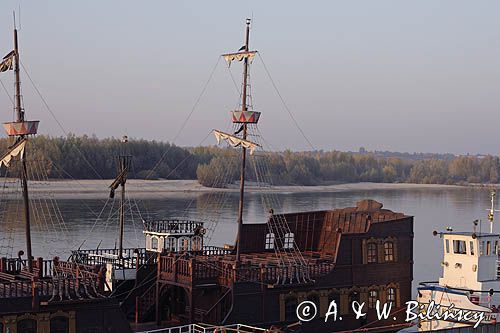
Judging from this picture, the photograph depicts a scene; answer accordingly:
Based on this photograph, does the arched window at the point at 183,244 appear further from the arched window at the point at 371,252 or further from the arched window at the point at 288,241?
the arched window at the point at 371,252

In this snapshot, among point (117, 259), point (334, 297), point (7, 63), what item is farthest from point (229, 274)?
point (7, 63)

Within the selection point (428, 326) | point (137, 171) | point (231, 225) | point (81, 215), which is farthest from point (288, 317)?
point (137, 171)

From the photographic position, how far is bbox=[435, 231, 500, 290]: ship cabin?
28.7 m

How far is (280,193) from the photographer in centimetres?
11694

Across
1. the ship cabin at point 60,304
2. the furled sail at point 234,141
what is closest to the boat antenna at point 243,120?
the furled sail at point 234,141

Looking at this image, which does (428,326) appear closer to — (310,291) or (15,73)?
(310,291)

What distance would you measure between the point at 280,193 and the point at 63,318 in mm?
96332

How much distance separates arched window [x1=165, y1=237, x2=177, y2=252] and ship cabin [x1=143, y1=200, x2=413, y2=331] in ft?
0.14

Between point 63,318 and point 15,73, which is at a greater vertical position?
point 15,73

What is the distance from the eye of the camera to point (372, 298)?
28344 millimetres
